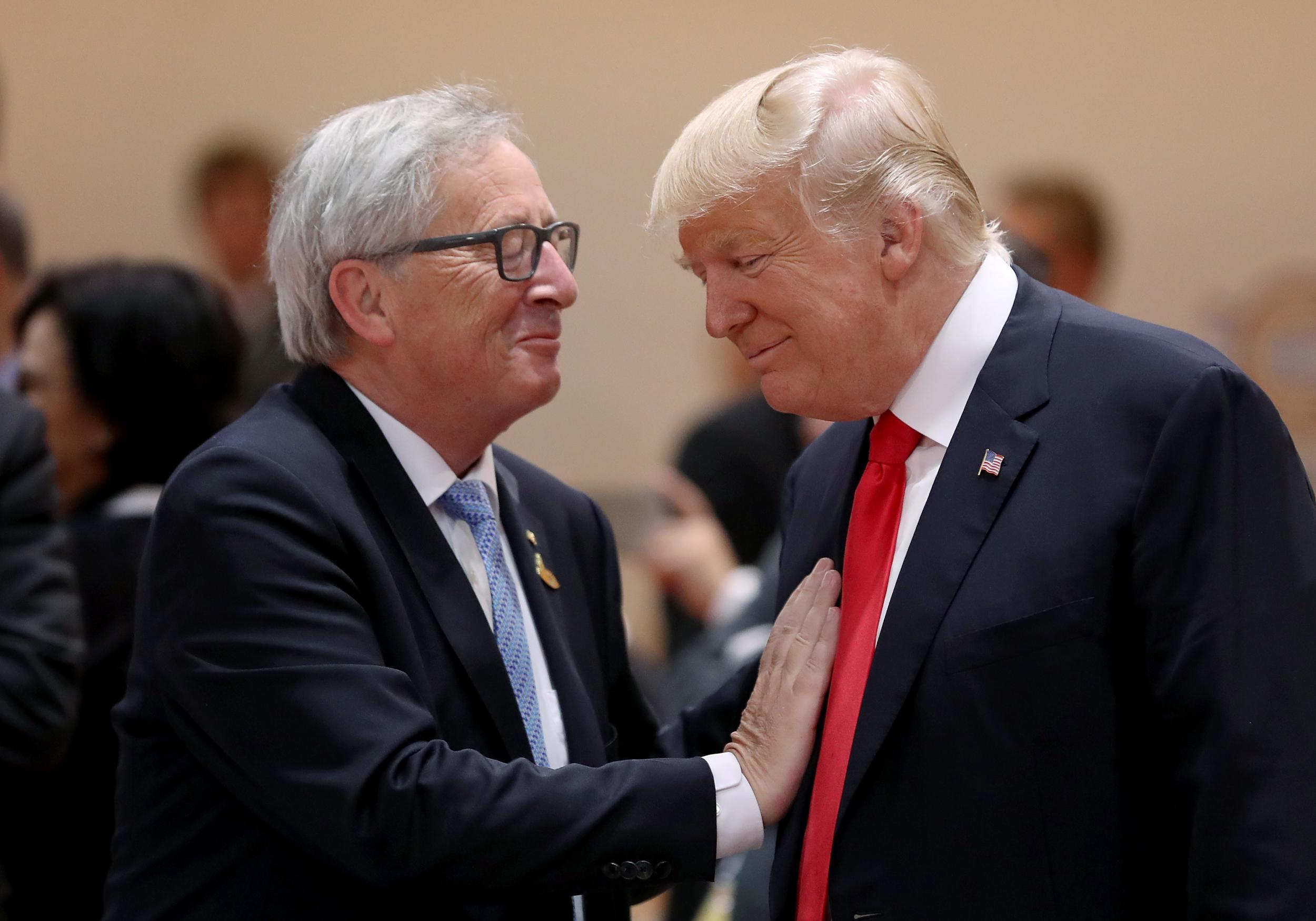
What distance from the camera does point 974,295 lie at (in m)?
2.00

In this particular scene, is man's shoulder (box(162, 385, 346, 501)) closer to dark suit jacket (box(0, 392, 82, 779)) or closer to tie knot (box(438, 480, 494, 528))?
tie knot (box(438, 480, 494, 528))

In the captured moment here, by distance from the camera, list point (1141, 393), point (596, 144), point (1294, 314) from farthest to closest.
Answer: point (596, 144)
point (1294, 314)
point (1141, 393)

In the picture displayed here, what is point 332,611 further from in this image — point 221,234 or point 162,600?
point 221,234

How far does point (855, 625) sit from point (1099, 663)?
375 millimetres

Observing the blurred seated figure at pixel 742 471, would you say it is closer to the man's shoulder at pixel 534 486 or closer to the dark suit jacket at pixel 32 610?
the man's shoulder at pixel 534 486

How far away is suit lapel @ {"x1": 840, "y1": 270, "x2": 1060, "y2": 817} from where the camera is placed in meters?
1.84

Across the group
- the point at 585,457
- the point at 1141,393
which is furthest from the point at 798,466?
the point at 585,457

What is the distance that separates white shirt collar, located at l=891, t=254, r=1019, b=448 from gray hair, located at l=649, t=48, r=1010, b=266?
56mm

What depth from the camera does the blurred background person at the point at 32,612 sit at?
266cm

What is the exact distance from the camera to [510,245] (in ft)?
7.43

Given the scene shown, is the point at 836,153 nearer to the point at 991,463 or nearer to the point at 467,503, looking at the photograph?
the point at 991,463

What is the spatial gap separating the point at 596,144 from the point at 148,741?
466cm

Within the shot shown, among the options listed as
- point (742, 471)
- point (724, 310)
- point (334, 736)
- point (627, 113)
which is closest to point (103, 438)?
point (334, 736)

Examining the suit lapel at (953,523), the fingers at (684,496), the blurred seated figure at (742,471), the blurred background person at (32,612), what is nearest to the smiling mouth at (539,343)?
the suit lapel at (953,523)
